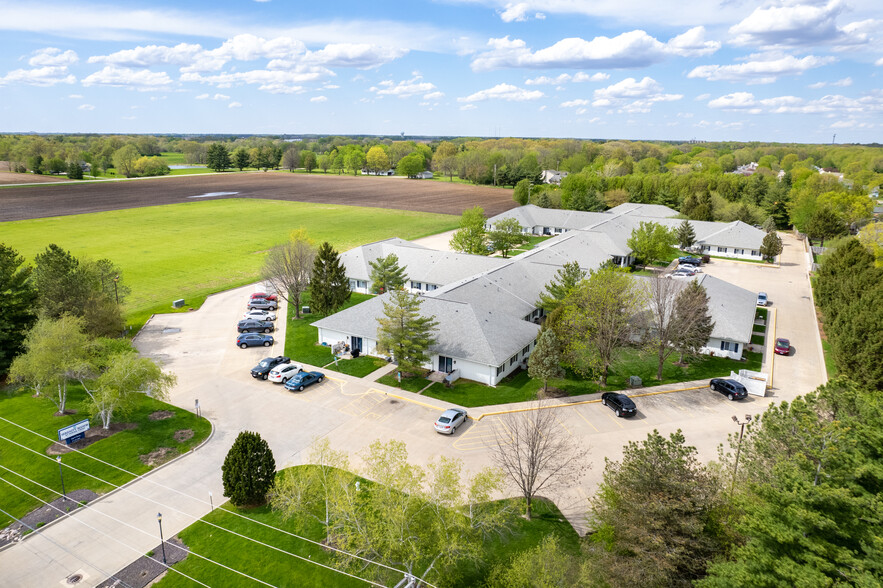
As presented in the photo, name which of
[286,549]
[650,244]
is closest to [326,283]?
Answer: [286,549]

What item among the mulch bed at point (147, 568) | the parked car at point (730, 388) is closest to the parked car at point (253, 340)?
the mulch bed at point (147, 568)

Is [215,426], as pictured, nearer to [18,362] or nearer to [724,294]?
[18,362]

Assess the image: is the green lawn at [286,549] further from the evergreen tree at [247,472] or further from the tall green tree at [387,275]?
the tall green tree at [387,275]

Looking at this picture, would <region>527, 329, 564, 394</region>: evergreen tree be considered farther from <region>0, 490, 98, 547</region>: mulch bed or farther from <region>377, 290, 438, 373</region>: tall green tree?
<region>0, 490, 98, 547</region>: mulch bed

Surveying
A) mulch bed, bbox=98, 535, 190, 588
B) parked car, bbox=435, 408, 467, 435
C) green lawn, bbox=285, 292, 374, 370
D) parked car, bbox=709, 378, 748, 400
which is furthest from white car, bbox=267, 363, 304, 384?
parked car, bbox=709, 378, 748, 400

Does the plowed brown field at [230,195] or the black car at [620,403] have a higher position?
the plowed brown field at [230,195]

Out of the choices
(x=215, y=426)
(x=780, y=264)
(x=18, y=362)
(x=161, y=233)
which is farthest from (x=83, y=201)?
(x=780, y=264)
